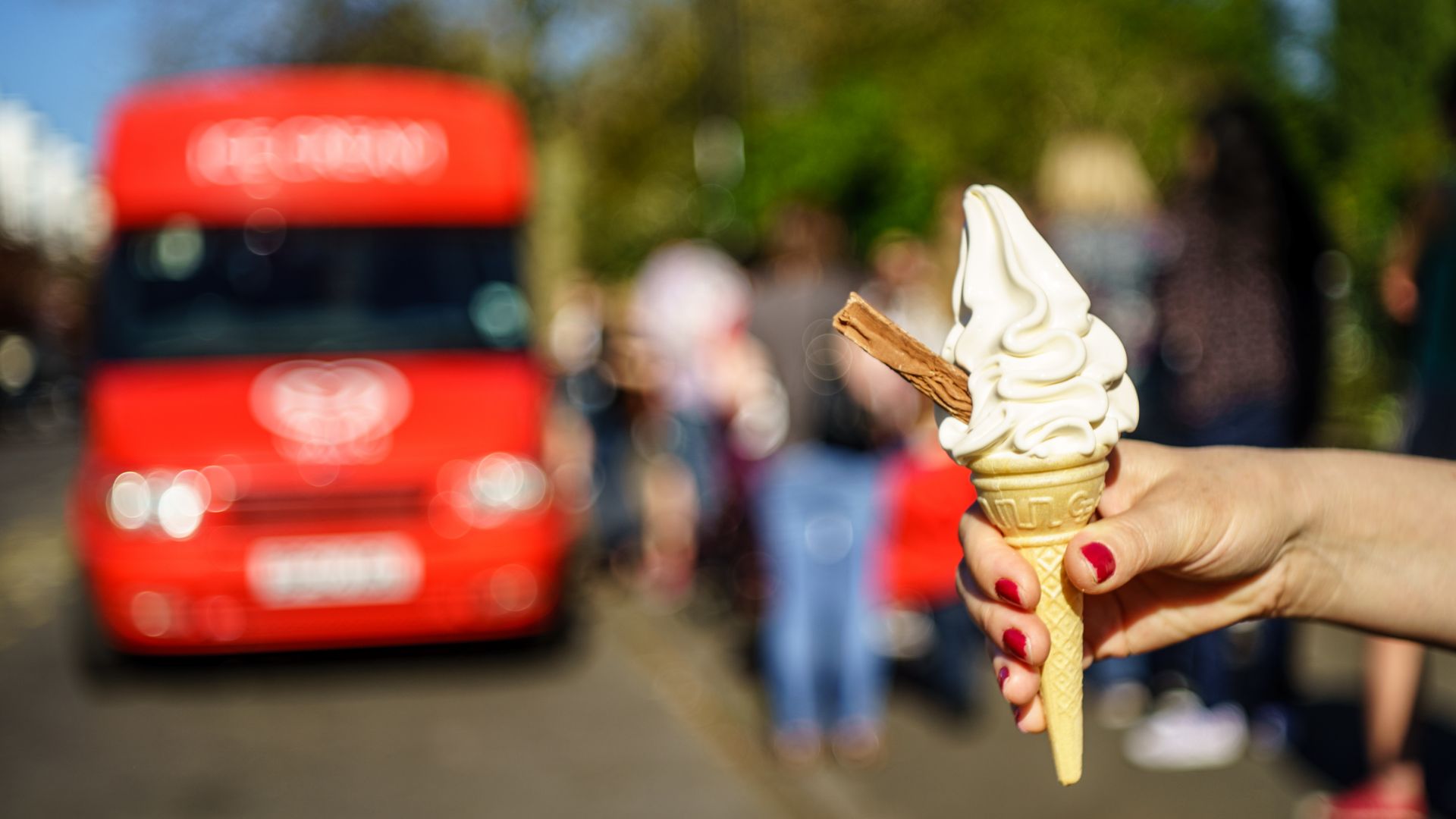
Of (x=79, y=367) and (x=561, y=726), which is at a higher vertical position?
(x=79, y=367)

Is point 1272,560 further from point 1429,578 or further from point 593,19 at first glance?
point 593,19

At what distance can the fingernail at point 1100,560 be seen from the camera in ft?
5.38

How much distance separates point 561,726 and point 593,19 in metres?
18.7

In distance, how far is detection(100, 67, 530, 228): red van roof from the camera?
287 inches

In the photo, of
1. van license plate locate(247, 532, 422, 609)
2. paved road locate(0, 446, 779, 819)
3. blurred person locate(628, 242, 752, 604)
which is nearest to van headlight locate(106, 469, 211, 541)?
van license plate locate(247, 532, 422, 609)

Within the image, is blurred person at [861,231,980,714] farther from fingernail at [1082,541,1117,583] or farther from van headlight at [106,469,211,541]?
fingernail at [1082,541,1117,583]

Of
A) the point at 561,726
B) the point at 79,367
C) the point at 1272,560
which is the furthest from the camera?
the point at 79,367

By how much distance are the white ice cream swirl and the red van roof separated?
593 centimetres

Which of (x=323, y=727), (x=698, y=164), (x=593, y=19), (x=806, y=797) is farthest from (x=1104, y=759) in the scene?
(x=593, y=19)

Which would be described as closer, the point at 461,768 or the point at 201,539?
the point at 461,768

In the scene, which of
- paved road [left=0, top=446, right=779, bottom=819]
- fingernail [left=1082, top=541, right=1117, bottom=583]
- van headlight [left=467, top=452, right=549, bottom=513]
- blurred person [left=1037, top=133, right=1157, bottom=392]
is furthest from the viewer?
van headlight [left=467, top=452, right=549, bottom=513]

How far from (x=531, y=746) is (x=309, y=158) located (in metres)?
3.38

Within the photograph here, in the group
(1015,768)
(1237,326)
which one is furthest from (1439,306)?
(1015,768)

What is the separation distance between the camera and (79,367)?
7.03 meters
